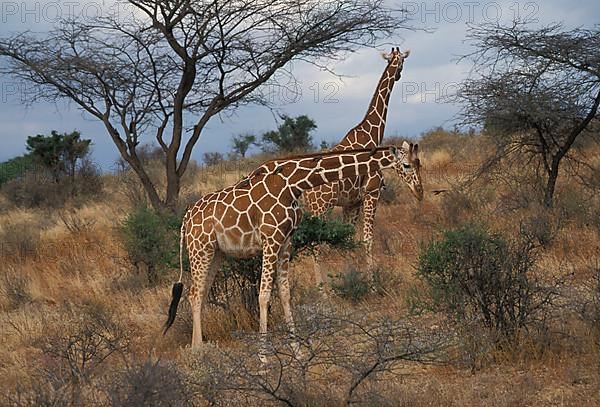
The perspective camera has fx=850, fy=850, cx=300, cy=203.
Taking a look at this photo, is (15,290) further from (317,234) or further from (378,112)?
(378,112)

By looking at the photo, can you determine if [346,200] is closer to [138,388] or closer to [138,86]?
[138,86]

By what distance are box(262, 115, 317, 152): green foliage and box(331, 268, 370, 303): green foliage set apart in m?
23.4

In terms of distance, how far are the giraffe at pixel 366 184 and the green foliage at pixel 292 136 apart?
829 inches

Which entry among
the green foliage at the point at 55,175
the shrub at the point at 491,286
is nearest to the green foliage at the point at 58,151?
the green foliage at the point at 55,175

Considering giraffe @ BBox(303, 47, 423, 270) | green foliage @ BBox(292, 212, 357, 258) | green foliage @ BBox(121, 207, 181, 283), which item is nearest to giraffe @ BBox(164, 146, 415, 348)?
green foliage @ BBox(292, 212, 357, 258)

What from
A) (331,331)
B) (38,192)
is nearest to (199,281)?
(331,331)

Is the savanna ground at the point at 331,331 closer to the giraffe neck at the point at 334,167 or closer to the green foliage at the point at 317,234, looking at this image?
the green foliage at the point at 317,234

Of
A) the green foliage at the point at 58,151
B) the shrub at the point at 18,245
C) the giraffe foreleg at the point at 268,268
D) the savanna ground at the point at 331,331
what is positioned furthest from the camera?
the green foliage at the point at 58,151

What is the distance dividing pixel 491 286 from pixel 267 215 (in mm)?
2127

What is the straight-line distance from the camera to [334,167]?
8.08 metres

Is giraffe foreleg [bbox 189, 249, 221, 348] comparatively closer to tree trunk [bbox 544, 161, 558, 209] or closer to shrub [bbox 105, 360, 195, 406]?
shrub [bbox 105, 360, 195, 406]

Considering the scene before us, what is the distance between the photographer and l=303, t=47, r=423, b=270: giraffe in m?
12.0

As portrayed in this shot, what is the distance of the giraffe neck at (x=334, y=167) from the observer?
8055mm

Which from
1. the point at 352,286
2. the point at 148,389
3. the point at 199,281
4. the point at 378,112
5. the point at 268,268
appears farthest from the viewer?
the point at 378,112
